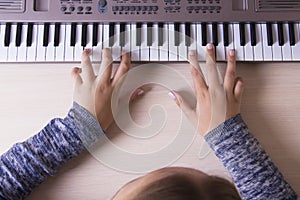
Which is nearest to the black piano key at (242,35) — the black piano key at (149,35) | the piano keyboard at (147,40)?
the piano keyboard at (147,40)

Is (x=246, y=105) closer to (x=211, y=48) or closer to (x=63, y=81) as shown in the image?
(x=211, y=48)

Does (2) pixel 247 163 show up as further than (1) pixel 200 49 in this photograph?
No

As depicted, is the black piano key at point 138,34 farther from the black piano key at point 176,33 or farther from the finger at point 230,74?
the finger at point 230,74

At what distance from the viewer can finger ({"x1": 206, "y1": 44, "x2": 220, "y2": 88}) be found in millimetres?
1006

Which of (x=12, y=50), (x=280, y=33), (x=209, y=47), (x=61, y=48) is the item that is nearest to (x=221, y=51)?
(x=209, y=47)

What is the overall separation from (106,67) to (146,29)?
128 millimetres

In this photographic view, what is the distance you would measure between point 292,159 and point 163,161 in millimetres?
277

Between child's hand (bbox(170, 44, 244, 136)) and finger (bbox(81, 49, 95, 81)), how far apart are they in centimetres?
18

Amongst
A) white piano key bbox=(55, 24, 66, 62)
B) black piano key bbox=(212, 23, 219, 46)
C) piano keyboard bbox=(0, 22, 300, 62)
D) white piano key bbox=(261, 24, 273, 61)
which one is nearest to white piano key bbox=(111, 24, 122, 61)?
piano keyboard bbox=(0, 22, 300, 62)

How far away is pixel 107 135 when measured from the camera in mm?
1002

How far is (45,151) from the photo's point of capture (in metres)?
0.94

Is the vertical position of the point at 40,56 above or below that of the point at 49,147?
above

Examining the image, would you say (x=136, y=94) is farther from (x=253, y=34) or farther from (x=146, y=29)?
(x=253, y=34)

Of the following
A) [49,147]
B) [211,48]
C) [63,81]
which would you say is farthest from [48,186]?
[211,48]
